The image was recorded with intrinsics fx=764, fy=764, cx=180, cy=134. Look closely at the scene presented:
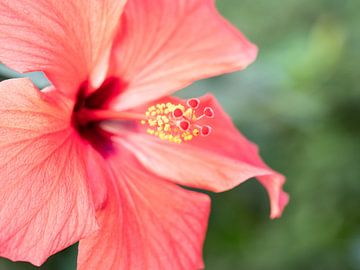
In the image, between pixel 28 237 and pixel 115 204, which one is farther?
pixel 115 204

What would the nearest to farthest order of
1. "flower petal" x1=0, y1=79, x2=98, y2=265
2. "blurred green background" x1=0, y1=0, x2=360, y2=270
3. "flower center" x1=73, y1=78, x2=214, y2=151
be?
"flower petal" x1=0, y1=79, x2=98, y2=265 → "flower center" x1=73, y1=78, x2=214, y2=151 → "blurred green background" x1=0, y1=0, x2=360, y2=270

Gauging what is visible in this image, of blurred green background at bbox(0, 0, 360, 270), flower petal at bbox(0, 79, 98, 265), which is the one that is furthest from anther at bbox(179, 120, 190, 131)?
blurred green background at bbox(0, 0, 360, 270)

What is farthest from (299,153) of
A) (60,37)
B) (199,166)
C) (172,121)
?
(60,37)

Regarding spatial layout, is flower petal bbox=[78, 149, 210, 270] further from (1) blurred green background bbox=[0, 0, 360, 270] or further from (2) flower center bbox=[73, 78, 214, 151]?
(1) blurred green background bbox=[0, 0, 360, 270]

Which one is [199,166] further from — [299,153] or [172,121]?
[299,153]

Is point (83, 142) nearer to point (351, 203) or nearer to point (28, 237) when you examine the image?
point (28, 237)

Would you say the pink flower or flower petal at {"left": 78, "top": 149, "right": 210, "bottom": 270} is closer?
the pink flower

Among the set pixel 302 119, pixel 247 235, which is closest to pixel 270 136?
pixel 302 119
